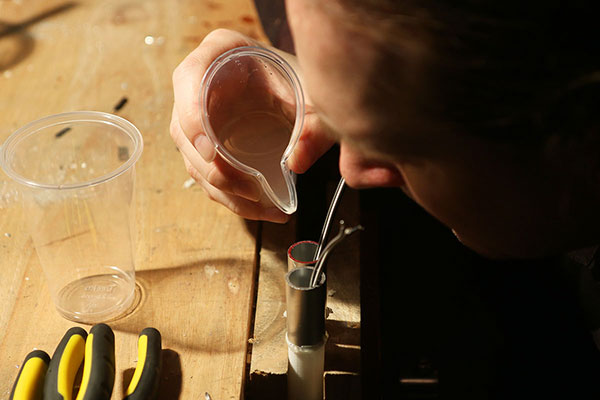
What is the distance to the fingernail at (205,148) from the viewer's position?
0.72 metres

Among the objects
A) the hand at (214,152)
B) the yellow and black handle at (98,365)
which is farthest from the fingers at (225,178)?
the yellow and black handle at (98,365)

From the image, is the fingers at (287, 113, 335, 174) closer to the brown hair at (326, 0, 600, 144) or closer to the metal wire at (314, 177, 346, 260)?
the metal wire at (314, 177, 346, 260)

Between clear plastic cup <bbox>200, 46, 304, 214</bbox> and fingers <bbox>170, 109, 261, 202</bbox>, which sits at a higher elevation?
clear plastic cup <bbox>200, 46, 304, 214</bbox>

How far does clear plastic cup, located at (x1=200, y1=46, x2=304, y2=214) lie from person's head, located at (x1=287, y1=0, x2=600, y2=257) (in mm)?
172

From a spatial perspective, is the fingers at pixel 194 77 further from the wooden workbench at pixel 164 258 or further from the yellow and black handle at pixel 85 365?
the yellow and black handle at pixel 85 365

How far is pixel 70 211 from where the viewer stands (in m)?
0.73

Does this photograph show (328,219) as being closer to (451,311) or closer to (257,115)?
(257,115)

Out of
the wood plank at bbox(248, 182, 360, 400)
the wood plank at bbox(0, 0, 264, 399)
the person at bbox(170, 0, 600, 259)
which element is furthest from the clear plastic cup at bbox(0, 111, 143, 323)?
the person at bbox(170, 0, 600, 259)

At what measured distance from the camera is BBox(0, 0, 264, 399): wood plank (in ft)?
2.21

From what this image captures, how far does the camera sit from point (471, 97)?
0.45m

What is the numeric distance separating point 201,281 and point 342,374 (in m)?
0.21

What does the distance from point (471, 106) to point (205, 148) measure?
1.18 feet

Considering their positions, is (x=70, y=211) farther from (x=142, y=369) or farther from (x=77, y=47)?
(x=77, y=47)

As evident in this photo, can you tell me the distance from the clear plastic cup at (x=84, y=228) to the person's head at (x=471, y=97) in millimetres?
278
